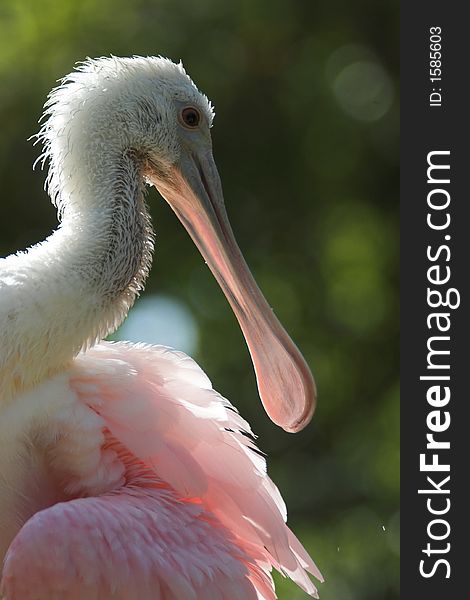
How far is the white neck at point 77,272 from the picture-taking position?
3.66m

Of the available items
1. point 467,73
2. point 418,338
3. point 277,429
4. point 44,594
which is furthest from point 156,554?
point 277,429

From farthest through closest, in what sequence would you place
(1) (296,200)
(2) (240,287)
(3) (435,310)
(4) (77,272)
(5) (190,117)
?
(1) (296,200)
(3) (435,310)
(2) (240,287)
(5) (190,117)
(4) (77,272)

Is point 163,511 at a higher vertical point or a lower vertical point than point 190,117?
lower

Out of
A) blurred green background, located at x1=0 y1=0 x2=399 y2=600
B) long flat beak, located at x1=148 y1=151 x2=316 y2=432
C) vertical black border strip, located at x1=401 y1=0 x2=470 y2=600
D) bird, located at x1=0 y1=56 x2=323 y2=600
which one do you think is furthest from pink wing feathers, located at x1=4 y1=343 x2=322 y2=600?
blurred green background, located at x1=0 y1=0 x2=399 y2=600

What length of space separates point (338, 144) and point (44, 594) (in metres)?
7.41

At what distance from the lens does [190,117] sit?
4207mm

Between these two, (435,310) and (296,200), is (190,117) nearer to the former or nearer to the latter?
(435,310)

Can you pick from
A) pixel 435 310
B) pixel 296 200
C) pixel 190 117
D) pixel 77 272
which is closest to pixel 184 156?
pixel 190 117

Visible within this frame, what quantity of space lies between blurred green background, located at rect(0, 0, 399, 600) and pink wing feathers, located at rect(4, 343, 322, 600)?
16.4 ft

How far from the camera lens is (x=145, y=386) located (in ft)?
13.1

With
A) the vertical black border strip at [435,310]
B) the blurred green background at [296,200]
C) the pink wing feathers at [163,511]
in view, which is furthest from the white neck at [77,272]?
the blurred green background at [296,200]

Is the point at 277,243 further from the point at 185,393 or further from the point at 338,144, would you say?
the point at 185,393

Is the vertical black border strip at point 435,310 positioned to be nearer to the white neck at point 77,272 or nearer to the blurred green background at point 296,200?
the blurred green background at point 296,200

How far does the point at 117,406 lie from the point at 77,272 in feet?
1.33
